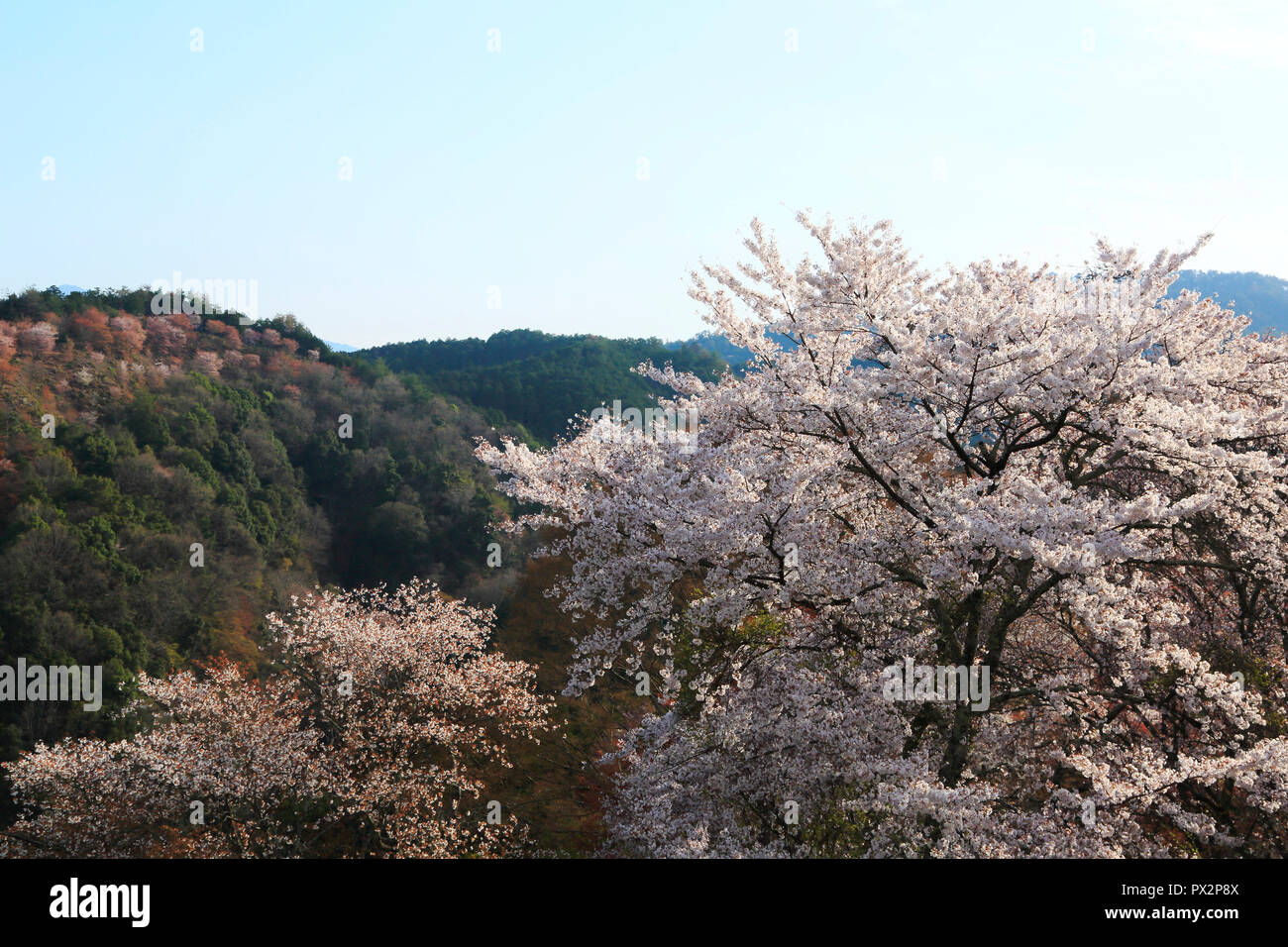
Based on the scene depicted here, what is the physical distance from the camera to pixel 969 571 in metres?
5.86

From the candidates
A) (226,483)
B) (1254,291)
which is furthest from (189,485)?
(1254,291)

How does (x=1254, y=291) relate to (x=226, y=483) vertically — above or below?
above

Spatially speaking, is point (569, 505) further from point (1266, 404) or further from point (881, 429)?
point (1266, 404)

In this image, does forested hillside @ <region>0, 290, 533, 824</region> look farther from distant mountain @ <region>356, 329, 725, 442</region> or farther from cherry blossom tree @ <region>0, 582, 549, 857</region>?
cherry blossom tree @ <region>0, 582, 549, 857</region>

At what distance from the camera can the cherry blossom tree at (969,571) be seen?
552 cm

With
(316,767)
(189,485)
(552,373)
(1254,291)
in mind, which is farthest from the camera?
(1254,291)

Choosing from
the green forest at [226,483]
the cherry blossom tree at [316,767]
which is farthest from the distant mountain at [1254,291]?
the cherry blossom tree at [316,767]

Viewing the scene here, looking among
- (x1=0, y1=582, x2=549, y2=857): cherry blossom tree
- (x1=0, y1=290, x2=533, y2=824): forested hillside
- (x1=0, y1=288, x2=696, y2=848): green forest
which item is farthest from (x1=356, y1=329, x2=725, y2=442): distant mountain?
(x1=0, y1=582, x2=549, y2=857): cherry blossom tree

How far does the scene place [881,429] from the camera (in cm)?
662

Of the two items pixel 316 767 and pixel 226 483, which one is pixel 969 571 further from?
pixel 226 483

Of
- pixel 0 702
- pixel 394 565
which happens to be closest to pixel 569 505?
pixel 0 702

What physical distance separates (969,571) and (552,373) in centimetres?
4959

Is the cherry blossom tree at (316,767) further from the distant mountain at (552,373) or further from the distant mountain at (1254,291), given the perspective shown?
the distant mountain at (1254,291)

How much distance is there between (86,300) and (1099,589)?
53.2m
